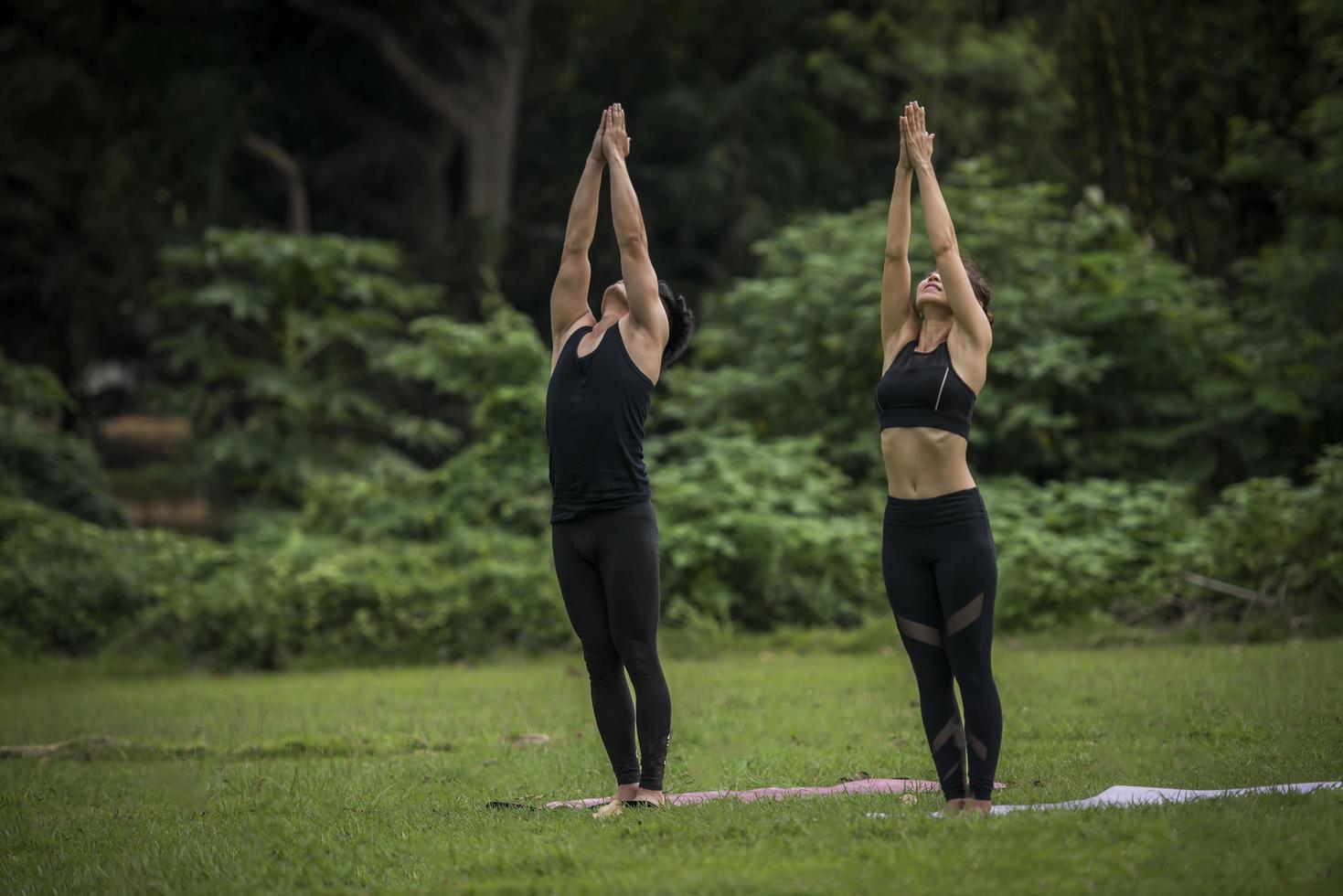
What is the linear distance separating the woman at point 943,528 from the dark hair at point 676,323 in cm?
93

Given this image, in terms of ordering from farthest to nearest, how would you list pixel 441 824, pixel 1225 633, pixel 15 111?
pixel 15 111 → pixel 1225 633 → pixel 441 824

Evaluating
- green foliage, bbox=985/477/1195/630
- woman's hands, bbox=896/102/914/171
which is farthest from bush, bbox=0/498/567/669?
woman's hands, bbox=896/102/914/171

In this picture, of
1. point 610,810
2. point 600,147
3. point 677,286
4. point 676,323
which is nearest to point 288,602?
point 676,323

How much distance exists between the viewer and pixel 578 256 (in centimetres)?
616

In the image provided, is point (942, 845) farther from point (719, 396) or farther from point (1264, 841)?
point (719, 396)

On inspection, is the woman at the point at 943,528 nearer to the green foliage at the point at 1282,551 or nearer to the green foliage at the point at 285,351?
the green foliage at the point at 1282,551

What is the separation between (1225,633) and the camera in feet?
37.2

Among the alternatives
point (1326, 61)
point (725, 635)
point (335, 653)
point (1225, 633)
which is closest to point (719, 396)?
point (725, 635)

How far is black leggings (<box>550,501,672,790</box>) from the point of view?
573 centimetres

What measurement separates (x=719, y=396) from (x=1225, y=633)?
6.81 metres

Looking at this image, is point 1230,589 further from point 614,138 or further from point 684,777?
point 614,138

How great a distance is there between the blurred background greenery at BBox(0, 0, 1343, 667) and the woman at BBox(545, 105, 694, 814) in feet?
21.7

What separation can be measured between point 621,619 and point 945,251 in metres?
→ 1.93

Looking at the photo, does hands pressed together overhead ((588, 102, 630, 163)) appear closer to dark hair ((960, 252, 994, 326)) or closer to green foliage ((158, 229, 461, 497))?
dark hair ((960, 252, 994, 326))
